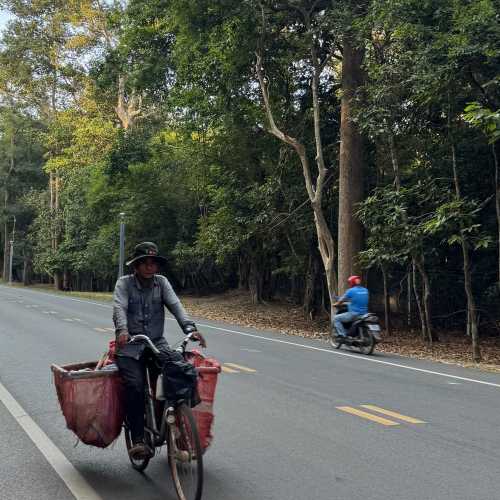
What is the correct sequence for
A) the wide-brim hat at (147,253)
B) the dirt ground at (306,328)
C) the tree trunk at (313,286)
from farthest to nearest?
the tree trunk at (313,286) < the dirt ground at (306,328) < the wide-brim hat at (147,253)

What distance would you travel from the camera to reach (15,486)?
5.18 meters

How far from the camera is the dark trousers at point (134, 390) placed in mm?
5227

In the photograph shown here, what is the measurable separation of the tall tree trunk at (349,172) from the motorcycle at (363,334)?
15.5 feet

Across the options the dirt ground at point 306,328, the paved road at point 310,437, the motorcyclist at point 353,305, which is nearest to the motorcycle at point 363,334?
the motorcyclist at point 353,305

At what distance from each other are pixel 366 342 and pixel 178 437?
35.3 feet

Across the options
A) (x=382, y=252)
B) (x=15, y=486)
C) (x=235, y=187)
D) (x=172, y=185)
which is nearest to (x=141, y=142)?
(x=172, y=185)

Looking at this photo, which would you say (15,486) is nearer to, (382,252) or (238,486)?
(238,486)

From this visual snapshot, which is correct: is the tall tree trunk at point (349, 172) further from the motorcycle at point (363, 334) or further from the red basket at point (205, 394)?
the red basket at point (205, 394)

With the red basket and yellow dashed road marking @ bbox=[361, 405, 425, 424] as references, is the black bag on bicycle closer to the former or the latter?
the red basket

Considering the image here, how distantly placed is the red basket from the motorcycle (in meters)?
9.94

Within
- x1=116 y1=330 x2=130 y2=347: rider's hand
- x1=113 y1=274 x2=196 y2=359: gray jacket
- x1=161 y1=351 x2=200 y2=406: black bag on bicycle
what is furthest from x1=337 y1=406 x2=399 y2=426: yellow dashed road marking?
x1=116 y1=330 x2=130 y2=347: rider's hand

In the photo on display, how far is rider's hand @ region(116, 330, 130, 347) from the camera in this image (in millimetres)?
5230

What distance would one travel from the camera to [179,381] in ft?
16.1

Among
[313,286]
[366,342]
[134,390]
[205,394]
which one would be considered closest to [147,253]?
[134,390]
